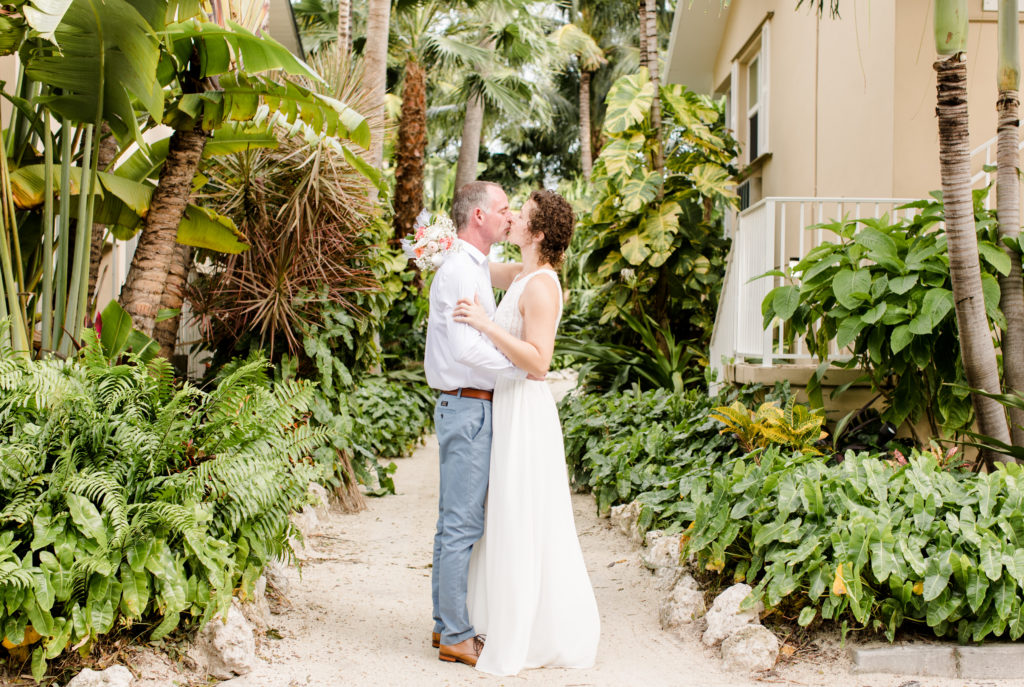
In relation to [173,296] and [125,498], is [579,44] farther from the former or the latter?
[125,498]

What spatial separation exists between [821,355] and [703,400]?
1.76m

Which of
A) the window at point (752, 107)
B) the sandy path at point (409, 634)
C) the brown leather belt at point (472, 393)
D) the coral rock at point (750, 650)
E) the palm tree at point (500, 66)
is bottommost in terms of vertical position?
the sandy path at point (409, 634)

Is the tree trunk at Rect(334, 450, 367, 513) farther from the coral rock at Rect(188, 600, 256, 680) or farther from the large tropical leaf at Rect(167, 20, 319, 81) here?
the coral rock at Rect(188, 600, 256, 680)

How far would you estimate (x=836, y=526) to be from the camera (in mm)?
3871

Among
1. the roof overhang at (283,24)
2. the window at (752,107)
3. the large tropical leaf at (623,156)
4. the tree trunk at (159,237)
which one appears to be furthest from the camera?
the roof overhang at (283,24)

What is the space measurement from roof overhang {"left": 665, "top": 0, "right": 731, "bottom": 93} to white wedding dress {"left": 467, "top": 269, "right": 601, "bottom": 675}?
10.2 m

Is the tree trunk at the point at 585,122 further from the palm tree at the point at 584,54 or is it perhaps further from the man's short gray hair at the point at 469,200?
the man's short gray hair at the point at 469,200

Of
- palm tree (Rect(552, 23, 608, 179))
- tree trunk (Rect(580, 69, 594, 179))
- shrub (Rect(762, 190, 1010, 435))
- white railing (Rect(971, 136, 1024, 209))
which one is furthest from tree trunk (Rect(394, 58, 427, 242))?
tree trunk (Rect(580, 69, 594, 179))

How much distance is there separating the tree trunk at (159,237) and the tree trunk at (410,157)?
21.0 ft

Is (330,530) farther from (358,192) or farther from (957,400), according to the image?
(957,400)

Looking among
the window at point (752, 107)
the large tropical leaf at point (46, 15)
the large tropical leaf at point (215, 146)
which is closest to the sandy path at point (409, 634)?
the large tropical leaf at point (46, 15)

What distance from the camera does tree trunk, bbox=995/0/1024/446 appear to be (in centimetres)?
468

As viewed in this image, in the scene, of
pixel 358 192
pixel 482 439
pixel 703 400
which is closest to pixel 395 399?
pixel 358 192

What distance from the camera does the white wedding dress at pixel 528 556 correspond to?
3738 mm
